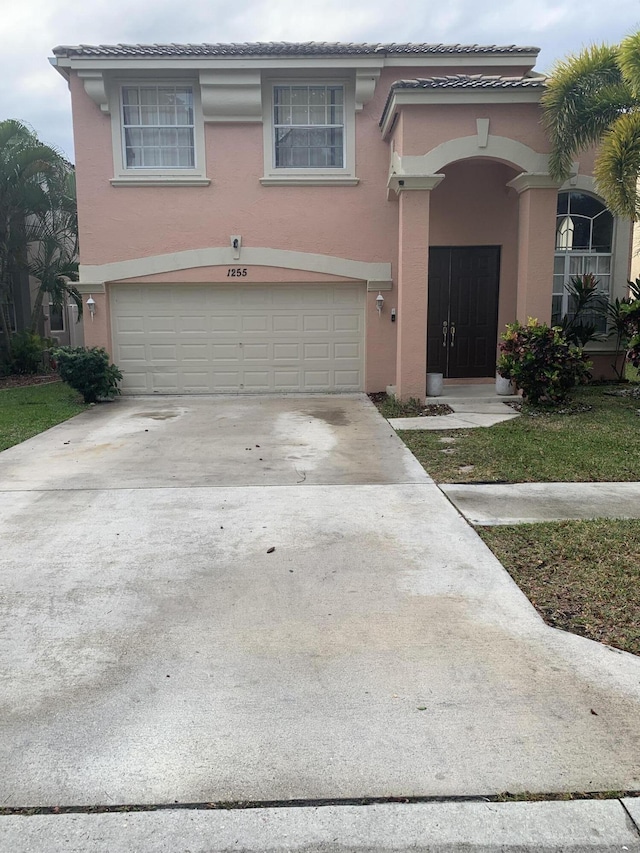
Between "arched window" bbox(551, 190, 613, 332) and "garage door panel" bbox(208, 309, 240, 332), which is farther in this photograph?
"garage door panel" bbox(208, 309, 240, 332)

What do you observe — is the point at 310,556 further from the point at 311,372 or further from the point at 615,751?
the point at 311,372

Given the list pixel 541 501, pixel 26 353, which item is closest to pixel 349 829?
pixel 541 501

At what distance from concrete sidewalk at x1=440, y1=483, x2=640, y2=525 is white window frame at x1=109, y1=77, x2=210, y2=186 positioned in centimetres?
895

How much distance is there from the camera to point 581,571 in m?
4.65

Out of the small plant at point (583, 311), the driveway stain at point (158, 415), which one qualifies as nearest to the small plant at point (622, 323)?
the small plant at point (583, 311)

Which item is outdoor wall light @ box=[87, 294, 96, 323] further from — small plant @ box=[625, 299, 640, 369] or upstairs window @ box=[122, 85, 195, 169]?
small plant @ box=[625, 299, 640, 369]

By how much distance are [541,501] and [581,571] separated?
A: 1.69 meters

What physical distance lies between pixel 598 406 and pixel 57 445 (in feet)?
26.6

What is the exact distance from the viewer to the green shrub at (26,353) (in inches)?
659

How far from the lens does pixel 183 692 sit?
131 inches

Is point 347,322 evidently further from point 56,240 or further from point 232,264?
point 56,240

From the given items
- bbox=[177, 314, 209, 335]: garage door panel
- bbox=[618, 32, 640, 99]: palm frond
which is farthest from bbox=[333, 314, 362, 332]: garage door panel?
bbox=[618, 32, 640, 99]: palm frond

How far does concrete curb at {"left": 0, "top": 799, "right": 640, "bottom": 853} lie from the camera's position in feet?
7.93

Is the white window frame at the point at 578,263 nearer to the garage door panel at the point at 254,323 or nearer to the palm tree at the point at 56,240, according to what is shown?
the garage door panel at the point at 254,323
